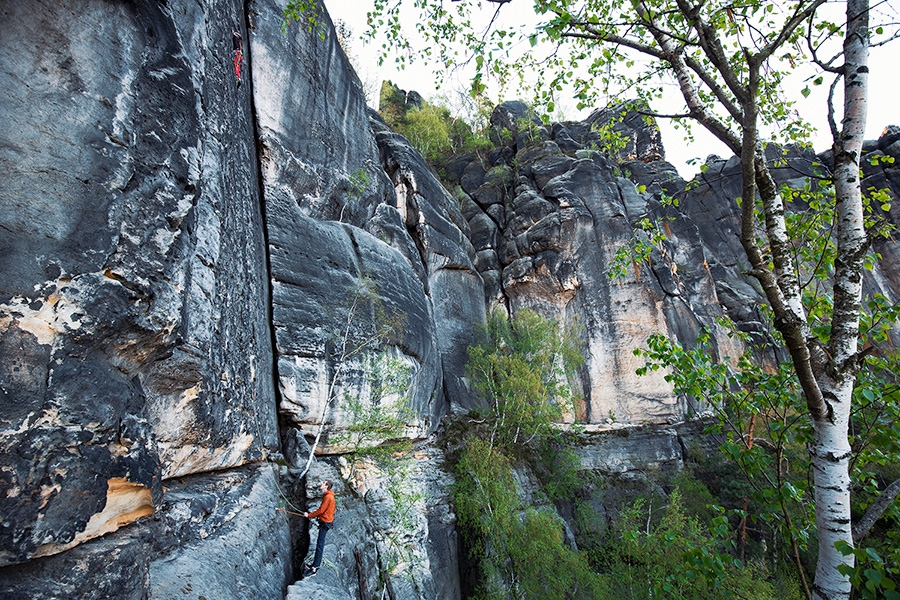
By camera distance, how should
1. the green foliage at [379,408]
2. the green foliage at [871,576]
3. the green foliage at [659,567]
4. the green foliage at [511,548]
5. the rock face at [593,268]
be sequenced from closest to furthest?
the green foliage at [871,576]
the green foliage at [379,408]
the green foliage at [659,567]
the green foliage at [511,548]
the rock face at [593,268]

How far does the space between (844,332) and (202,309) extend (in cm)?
647

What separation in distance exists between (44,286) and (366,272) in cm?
864

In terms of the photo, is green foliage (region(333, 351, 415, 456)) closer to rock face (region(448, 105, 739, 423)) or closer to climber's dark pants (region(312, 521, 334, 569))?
climber's dark pants (region(312, 521, 334, 569))

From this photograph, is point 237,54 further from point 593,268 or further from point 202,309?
point 593,268

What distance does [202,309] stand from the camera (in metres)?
5.53

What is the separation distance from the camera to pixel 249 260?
25.3 ft

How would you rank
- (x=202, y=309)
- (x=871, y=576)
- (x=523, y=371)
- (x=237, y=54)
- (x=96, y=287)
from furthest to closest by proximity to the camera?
(x=523, y=371) < (x=237, y=54) < (x=202, y=309) < (x=96, y=287) < (x=871, y=576)

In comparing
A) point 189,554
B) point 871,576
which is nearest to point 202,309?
point 189,554

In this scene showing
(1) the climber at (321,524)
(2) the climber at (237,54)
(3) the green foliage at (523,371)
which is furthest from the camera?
(3) the green foliage at (523,371)

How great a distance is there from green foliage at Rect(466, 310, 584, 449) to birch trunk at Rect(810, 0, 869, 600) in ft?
37.7

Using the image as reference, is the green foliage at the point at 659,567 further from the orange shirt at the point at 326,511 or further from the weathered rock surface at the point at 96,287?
the weathered rock surface at the point at 96,287

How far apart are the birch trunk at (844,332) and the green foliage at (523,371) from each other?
37.7 feet

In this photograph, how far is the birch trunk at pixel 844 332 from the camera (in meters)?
3.14

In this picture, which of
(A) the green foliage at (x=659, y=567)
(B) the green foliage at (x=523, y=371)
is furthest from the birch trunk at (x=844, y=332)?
(B) the green foliage at (x=523, y=371)
